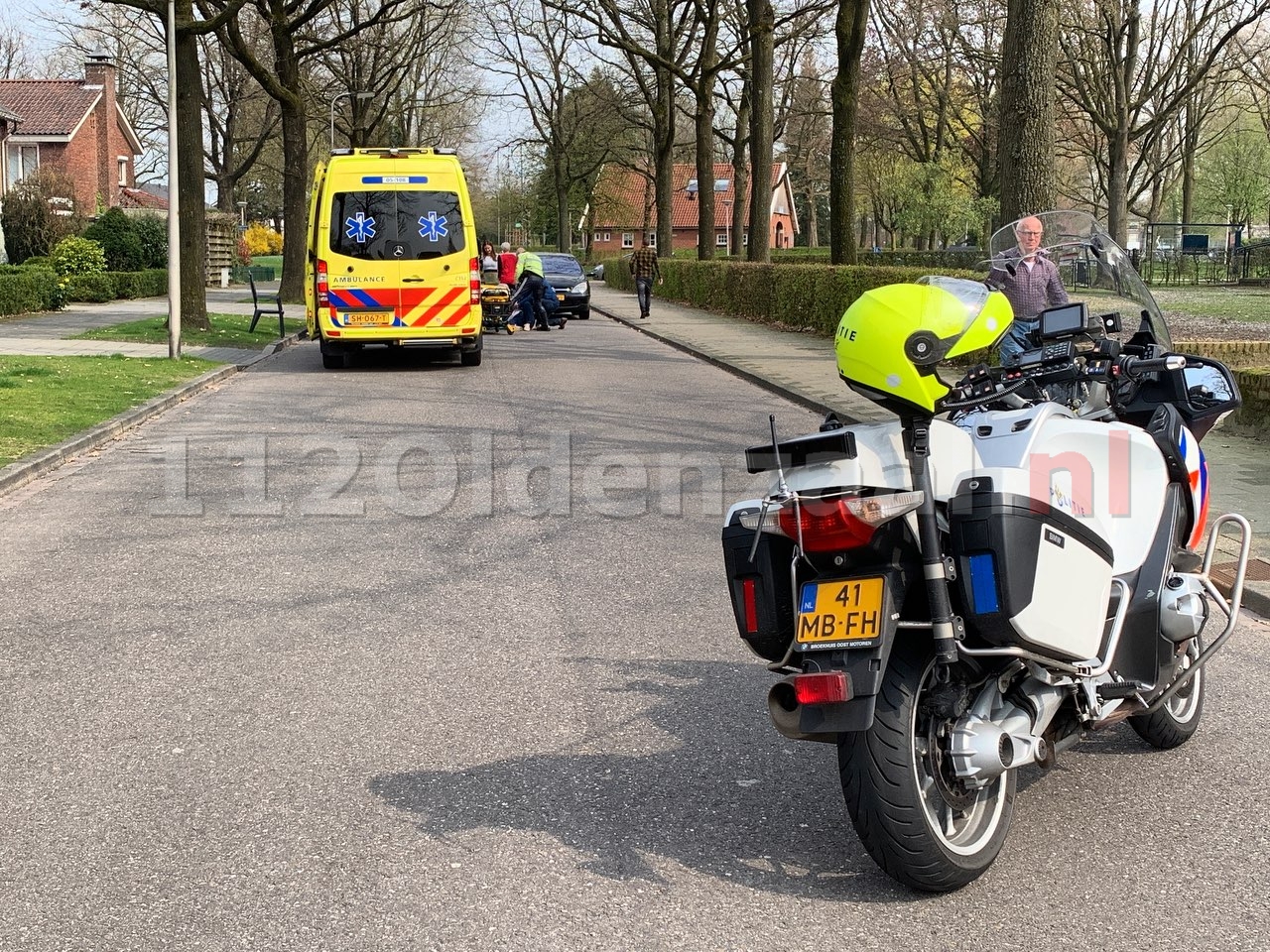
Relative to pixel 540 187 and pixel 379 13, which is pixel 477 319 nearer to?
pixel 379 13

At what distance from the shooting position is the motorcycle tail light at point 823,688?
3.59m

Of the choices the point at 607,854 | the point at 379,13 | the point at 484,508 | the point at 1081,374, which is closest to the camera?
the point at 607,854

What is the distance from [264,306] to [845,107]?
52.0ft

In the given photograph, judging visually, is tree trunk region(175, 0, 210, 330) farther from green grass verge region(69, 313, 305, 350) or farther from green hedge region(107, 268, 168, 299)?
→ green hedge region(107, 268, 168, 299)

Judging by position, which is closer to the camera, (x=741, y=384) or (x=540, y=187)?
(x=741, y=384)

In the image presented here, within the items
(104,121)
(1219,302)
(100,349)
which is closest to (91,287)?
(100,349)

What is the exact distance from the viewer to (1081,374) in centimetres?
451

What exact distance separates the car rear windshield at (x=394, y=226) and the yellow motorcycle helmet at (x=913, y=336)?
1667cm

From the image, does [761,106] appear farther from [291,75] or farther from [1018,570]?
[1018,570]

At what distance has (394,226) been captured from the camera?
19906mm

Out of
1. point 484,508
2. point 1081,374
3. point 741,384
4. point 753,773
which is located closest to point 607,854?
point 753,773

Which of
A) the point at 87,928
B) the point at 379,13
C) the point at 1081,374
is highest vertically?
the point at 379,13

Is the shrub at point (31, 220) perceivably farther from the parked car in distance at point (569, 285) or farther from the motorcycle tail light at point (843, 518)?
the motorcycle tail light at point (843, 518)

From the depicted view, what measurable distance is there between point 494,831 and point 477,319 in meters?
16.5
